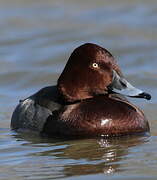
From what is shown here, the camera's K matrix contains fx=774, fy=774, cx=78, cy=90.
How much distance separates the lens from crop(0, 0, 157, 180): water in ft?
18.8

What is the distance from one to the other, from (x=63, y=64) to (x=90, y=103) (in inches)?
130

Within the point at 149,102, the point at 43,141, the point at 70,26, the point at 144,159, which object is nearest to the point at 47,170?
the point at 144,159

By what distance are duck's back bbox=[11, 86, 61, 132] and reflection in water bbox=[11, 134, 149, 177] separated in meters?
0.14

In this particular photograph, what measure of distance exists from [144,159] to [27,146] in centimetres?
126

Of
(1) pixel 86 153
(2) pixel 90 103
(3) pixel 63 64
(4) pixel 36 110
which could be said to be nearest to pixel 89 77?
(2) pixel 90 103

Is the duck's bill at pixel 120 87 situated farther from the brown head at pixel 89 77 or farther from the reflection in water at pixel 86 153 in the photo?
the reflection in water at pixel 86 153

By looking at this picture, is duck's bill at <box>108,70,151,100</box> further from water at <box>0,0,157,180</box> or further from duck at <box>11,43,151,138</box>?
water at <box>0,0,157,180</box>

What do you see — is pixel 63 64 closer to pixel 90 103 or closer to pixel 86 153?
pixel 90 103

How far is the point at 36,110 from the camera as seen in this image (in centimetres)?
724

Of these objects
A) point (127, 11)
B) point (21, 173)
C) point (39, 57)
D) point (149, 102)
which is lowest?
point (21, 173)

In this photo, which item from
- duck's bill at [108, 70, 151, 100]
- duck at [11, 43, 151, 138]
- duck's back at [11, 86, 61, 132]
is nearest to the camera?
duck at [11, 43, 151, 138]

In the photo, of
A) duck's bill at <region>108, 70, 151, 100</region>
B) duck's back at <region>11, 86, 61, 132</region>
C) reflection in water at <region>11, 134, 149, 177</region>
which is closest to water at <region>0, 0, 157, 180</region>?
reflection in water at <region>11, 134, 149, 177</region>

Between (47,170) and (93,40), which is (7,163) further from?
(93,40)

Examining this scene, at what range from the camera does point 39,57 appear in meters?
10.4
